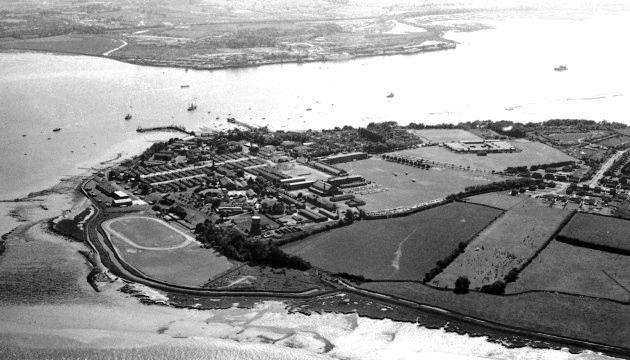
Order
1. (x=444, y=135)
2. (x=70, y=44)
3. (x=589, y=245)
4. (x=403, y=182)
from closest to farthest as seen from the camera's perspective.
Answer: (x=589, y=245) → (x=403, y=182) → (x=444, y=135) → (x=70, y=44)

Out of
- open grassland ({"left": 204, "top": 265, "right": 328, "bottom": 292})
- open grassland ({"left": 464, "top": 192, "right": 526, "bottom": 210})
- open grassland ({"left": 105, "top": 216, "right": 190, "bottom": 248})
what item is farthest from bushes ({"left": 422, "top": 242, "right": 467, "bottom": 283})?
open grassland ({"left": 105, "top": 216, "right": 190, "bottom": 248})

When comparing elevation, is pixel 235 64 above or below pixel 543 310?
above

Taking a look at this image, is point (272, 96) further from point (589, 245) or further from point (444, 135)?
point (589, 245)

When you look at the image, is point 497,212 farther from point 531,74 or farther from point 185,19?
point 185,19

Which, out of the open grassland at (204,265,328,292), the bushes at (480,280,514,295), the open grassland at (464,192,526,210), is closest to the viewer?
the bushes at (480,280,514,295)

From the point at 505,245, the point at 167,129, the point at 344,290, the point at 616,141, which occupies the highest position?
the point at 167,129

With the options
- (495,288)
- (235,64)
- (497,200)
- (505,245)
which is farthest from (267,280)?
(235,64)

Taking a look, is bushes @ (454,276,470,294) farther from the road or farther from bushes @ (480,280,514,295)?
the road
